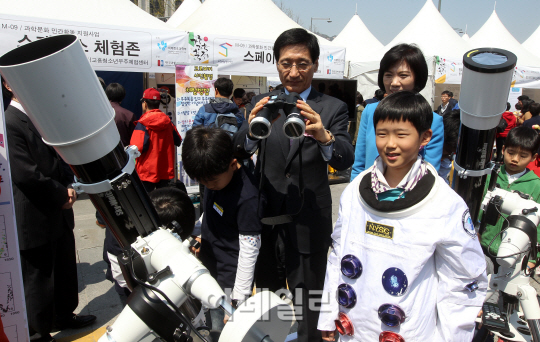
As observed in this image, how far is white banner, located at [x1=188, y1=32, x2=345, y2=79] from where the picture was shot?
586cm

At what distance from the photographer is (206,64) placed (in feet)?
19.7

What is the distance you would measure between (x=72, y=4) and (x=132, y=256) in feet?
17.3

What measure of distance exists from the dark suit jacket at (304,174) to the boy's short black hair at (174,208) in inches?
17.1

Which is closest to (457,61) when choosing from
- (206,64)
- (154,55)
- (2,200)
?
(206,64)

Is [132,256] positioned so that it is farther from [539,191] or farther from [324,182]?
[539,191]

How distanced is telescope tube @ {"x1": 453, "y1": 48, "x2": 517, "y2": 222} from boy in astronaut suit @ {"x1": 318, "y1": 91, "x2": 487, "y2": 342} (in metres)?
0.35

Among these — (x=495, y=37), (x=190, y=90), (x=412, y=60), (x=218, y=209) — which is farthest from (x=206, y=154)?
(x=495, y=37)

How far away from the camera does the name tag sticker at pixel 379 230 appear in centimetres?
138

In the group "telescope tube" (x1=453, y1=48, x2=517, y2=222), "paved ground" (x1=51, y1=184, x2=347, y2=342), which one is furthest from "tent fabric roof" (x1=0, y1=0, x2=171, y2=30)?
"telescope tube" (x1=453, y1=48, x2=517, y2=222)

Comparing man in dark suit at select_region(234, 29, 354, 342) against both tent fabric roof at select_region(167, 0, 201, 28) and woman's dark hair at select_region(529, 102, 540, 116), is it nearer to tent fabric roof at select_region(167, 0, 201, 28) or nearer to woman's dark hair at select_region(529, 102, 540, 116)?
woman's dark hair at select_region(529, 102, 540, 116)

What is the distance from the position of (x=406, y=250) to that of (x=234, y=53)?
5.50 metres

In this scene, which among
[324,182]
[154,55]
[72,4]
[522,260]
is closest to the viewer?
[324,182]

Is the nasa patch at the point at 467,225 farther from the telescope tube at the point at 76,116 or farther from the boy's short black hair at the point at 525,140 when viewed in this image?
the boy's short black hair at the point at 525,140

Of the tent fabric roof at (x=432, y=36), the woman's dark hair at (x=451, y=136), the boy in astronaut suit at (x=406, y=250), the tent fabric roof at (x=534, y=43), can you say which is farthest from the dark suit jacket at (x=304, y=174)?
the tent fabric roof at (x=534, y=43)
